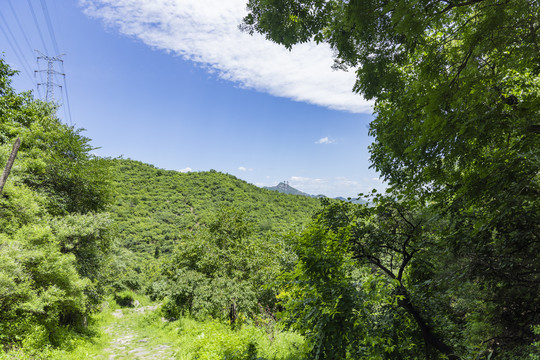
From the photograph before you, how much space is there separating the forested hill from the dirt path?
809 inches

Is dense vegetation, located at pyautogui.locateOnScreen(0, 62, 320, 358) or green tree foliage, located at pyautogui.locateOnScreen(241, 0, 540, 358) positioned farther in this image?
dense vegetation, located at pyautogui.locateOnScreen(0, 62, 320, 358)

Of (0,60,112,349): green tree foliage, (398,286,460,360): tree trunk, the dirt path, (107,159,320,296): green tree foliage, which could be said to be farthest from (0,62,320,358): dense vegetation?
(107,159,320,296): green tree foliage

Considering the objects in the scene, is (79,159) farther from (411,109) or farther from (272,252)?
(411,109)

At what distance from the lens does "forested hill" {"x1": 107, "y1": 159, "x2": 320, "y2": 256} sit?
126ft

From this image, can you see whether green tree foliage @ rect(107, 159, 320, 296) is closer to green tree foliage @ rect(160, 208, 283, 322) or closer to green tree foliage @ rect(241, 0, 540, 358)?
green tree foliage @ rect(160, 208, 283, 322)

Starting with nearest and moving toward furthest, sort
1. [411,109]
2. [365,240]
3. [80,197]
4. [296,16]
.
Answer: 1. [411,109]
2. [296,16]
3. [365,240]
4. [80,197]

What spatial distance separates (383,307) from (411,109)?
3321 millimetres

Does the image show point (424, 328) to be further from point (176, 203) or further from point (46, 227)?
point (176, 203)

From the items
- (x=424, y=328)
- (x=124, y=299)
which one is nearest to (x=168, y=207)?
(x=124, y=299)

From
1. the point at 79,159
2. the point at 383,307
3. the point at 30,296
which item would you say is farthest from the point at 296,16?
the point at 79,159

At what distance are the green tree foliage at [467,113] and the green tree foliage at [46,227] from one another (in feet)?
26.9

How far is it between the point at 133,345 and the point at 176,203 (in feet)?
136

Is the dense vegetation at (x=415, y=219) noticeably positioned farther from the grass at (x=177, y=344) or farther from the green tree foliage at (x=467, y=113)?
the grass at (x=177, y=344)

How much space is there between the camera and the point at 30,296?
264 inches
